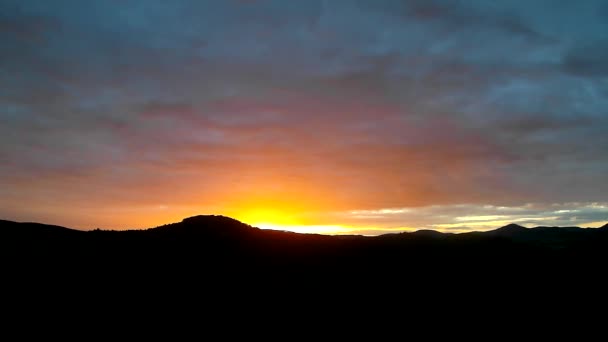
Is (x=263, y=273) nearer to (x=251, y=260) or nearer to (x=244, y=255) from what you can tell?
(x=251, y=260)

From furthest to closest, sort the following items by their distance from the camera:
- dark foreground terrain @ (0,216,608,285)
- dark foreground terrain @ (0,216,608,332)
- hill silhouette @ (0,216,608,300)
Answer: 1. dark foreground terrain @ (0,216,608,285)
2. hill silhouette @ (0,216,608,300)
3. dark foreground terrain @ (0,216,608,332)

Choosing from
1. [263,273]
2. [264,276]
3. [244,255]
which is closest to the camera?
[264,276]

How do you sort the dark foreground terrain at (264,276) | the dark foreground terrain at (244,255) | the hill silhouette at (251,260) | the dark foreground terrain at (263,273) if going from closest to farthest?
the dark foreground terrain at (264,276)
the dark foreground terrain at (263,273)
the hill silhouette at (251,260)
the dark foreground terrain at (244,255)

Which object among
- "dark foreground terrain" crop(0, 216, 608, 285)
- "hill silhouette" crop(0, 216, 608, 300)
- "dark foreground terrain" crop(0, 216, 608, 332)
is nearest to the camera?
"dark foreground terrain" crop(0, 216, 608, 332)

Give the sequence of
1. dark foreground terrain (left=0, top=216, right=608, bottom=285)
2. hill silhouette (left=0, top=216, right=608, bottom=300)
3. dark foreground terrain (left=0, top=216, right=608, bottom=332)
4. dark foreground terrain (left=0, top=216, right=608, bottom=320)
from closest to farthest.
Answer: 1. dark foreground terrain (left=0, top=216, right=608, bottom=332)
2. dark foreground terrain (left=0, top=216, right=608, bottom=320)
3. hill silhouette (left=0, top=216, right=608, bottom=300)
4. dark foreground terrain (left=0, top=216, right=608, bottom=285)

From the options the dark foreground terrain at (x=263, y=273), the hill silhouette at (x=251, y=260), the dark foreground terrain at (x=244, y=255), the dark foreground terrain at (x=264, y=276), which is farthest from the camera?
the dark foreground terrain at (x=244, y=255)

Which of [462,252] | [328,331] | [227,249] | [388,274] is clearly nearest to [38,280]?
[227,249]

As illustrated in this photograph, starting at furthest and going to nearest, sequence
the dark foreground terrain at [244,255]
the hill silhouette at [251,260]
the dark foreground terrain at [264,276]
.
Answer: the dark foreground terrain at [244,255] → the hill silhouette at [251,260] → the dark foreground terrain at [264,276]

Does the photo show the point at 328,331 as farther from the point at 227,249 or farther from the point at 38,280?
the point at 38,280

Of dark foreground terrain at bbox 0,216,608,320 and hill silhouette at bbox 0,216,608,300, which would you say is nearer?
dark foreground terrain at bbox 0,216,608,320

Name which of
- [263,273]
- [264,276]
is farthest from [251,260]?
[264,276]

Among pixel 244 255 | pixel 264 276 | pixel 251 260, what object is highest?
pixel 244 255

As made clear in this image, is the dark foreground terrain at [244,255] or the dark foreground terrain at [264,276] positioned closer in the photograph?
the dark foreground terrain at [264,276]

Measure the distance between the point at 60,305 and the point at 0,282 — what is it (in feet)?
18.0
